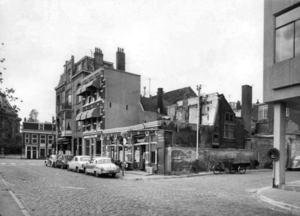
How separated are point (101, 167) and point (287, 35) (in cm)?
1548

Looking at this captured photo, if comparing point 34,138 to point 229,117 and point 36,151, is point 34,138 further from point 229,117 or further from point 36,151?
point 229,117

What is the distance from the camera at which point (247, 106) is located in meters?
38.8

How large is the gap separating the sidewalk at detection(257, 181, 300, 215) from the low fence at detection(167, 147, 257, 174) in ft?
37.1

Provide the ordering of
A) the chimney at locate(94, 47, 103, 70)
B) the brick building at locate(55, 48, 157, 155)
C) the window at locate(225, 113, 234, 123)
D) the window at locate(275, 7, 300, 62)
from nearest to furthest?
the window at locate(275, 7, 300, 62)
the window at locate(225, 113, 234, 123)
the brick building at locate(55, 48, 157, 155)
the chimney at locate(94, 47, 103, 70)

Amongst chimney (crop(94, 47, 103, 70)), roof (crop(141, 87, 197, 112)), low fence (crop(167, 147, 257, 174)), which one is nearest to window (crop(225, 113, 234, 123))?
low fence (crop(167, 147, 257, 174))

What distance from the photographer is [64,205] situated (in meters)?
10.9

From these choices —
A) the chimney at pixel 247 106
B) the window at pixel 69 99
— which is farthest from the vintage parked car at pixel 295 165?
the window at pixel 69 99

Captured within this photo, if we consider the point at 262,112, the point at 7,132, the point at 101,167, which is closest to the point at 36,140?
the point at 7,132

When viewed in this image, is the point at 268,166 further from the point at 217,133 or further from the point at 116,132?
the point at 116,132

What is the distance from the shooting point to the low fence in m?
26.4

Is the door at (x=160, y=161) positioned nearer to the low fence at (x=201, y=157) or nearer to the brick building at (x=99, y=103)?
the low fence at (x=201, y=157)

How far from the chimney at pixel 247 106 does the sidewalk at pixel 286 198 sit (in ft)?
76.8

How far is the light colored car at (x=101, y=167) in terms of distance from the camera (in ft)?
77.2

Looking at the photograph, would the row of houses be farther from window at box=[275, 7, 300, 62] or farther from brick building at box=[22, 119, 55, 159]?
brick building at box=[22, 119, 55, 159]
